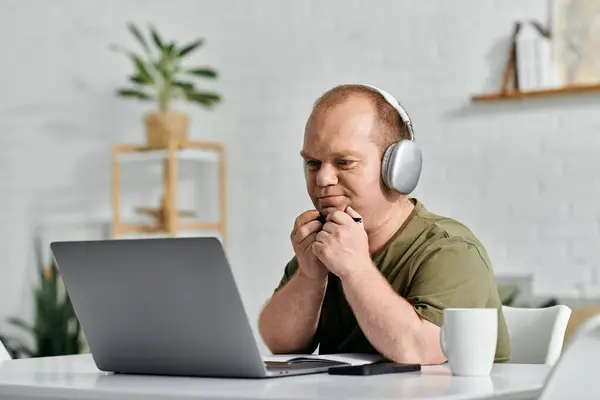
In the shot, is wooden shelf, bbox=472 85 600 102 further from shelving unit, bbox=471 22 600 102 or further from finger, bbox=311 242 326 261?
finger, bbox=311 242 326 261

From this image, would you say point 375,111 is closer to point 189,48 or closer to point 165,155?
point 189,48

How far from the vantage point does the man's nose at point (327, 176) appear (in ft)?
5.92

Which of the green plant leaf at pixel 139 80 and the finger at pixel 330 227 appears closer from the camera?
the finger at pixel 330 227

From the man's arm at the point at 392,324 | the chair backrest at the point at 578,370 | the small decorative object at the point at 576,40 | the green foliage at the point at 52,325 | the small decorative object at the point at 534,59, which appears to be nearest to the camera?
the chair backrest at the point at 578,370

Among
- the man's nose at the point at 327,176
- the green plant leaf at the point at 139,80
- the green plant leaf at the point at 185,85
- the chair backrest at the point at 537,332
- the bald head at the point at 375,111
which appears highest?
the green plant leaf at the point at 139,80

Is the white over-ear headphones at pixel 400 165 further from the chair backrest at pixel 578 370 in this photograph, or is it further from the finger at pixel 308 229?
the chair backrest at pixel 578 370

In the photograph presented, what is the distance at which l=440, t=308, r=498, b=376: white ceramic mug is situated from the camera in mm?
1431

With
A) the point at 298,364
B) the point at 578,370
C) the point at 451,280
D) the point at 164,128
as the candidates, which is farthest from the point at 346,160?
the point at 164,128

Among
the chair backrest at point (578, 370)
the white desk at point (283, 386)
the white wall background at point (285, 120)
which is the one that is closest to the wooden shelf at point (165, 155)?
the white wall background at point (285, 120)

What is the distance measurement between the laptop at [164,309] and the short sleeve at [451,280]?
0.73 feet

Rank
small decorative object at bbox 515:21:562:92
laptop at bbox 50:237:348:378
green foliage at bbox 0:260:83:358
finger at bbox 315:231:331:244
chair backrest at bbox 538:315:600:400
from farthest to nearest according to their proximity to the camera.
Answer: green foliage at bbox 0:260:83:358
small decorative object at bbox 515:21:562:92
finger at bbox 315:231:331:244
laptop at bbox 50:237:348:378
chair backrest at bbox 538:315:600:400

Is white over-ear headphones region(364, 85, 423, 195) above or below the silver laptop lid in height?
above

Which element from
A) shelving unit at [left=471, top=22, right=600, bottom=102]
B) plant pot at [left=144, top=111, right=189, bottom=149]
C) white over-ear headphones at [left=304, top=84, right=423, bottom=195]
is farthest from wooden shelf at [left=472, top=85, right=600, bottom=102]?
white over-ear headphones at [left=304, top=84, right=423, bottom=195]

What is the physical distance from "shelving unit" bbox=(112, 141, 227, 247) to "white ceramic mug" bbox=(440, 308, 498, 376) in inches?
127
